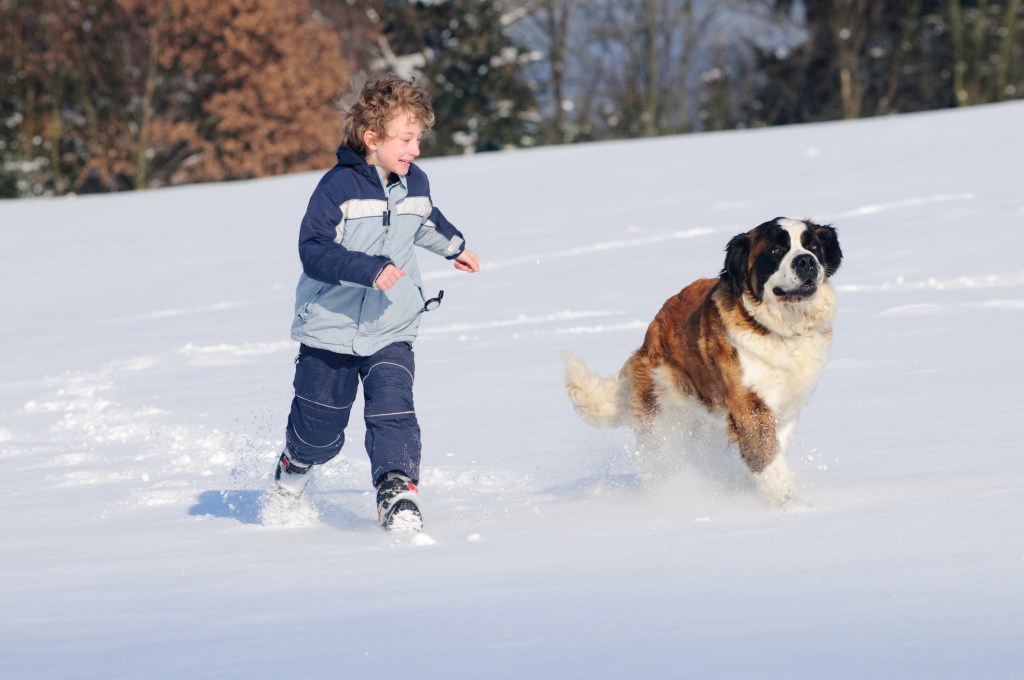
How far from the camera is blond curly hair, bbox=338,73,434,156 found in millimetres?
4496

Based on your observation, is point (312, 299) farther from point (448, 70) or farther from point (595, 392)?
point (448, 70)

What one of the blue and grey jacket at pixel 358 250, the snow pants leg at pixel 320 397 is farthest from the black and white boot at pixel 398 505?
the blue and grey jacket at pixel 358 250

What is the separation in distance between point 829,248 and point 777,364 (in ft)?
1.60

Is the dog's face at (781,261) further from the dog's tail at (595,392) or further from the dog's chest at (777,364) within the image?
the dog's tail at (595,392)

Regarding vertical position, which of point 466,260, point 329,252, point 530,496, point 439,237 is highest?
point 329,252

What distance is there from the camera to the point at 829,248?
15.9 ft

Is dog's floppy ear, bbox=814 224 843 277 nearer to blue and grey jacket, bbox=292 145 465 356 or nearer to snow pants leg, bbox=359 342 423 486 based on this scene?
blue and grey jacket, bbox=292 145 465 356

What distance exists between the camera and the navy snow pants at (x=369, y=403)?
4.60 m

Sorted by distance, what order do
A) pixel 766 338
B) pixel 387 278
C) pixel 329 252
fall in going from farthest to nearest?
pixel 766 338 → pixel 329 252 → pixel 387 278

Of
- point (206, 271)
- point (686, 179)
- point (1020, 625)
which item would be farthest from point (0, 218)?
point (1020, 625)

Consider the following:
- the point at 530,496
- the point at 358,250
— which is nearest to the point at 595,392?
the point at 530,496

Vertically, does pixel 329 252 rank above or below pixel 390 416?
above

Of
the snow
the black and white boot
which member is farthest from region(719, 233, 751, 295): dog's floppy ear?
the black and white boot

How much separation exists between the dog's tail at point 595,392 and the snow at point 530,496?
0.79 ft
